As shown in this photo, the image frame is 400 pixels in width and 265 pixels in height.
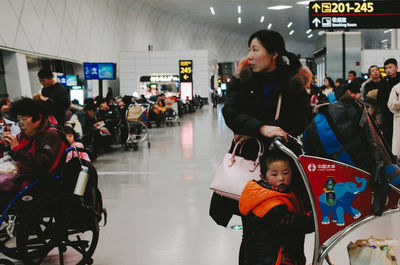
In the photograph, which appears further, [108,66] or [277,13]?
[277,13]

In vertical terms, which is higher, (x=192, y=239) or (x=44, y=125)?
(x=44, y=125)

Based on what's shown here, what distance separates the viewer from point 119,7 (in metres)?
31.9

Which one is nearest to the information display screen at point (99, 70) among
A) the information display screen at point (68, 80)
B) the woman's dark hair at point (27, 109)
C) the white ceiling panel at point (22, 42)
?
the white ceiling panel at point (22, 42)

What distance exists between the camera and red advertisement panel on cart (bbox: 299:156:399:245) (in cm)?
235

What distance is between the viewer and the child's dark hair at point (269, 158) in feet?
8.26

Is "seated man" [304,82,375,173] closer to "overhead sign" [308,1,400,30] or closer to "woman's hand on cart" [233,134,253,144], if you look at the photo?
"woman's hand on cart" [233,134,253,144]

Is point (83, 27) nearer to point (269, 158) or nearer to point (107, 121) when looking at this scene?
point (107, 121)

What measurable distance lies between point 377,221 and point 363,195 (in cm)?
284

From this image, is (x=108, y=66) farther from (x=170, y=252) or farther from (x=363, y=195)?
(x=363, y=195)

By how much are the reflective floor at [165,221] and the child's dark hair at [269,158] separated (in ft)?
5.18

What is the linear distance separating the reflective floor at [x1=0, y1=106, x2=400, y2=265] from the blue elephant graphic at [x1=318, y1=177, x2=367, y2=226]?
1.52 m

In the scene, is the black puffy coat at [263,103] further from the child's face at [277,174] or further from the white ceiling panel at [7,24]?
the white ceiling panel at [7,24]

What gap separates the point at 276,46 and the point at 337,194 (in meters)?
0.87

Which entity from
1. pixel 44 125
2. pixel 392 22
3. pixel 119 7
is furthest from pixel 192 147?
pixel 119 7
